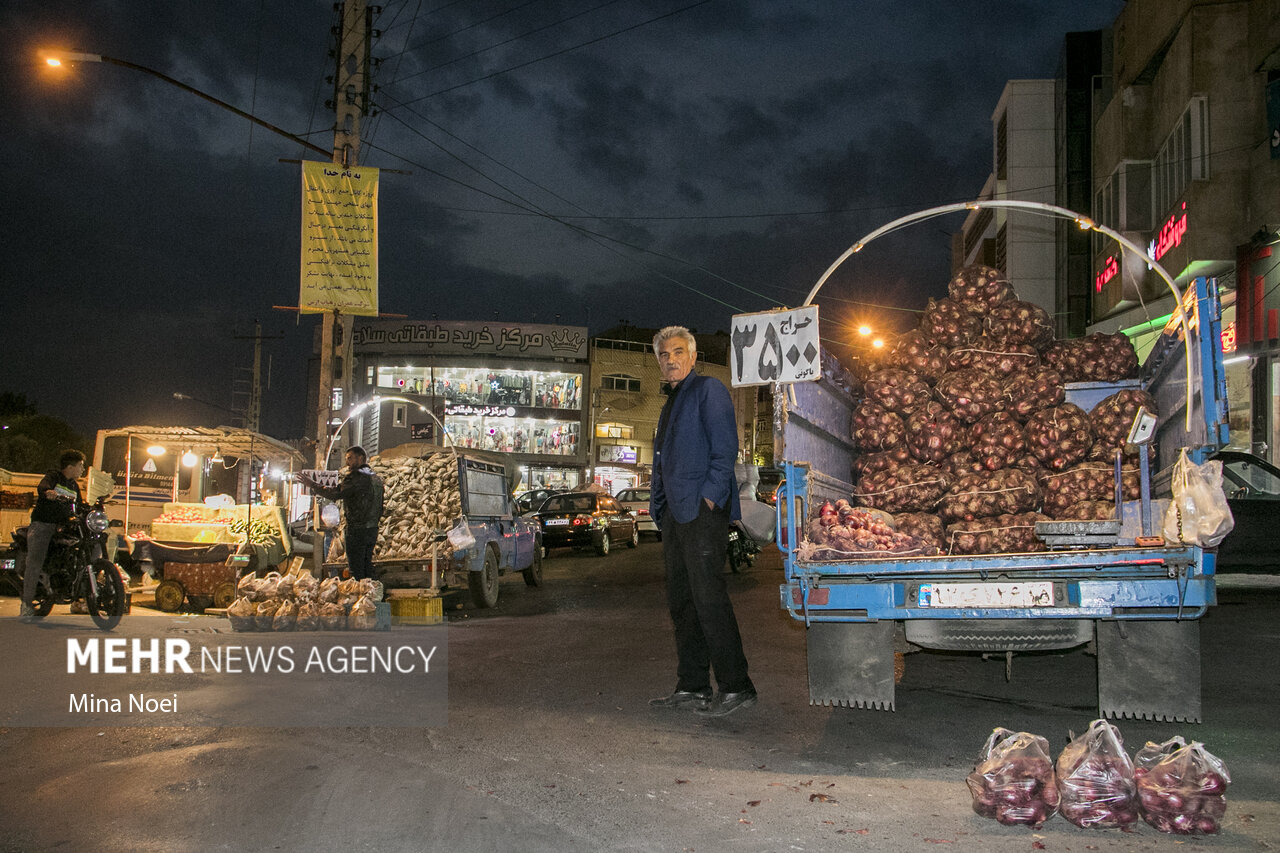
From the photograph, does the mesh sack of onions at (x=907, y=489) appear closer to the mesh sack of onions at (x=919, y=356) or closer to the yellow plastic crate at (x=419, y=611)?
the mesh sack of onions at (x=919, y=356)

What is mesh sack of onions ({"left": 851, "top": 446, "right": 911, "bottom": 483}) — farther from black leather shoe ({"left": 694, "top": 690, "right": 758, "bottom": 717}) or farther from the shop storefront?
the shop storefront

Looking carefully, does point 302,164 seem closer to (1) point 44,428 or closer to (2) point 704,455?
(2) point 704,455

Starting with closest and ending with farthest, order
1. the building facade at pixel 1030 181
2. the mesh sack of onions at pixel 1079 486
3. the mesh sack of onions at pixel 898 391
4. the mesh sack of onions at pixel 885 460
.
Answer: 1. the mesh sack of onions at pixel 1079 486
2. the mesh sack of onions at pixel 885 460
3. the mesh sack of onions at pixel 898 391
4. the building facade at pixel 1030 181

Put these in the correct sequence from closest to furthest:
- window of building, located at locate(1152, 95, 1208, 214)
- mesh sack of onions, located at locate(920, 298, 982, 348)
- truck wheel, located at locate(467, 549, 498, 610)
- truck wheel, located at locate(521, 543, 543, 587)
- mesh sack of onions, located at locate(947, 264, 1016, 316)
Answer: mesh sack of onions, located at locate(920, 298, 982, 348) → mesh sack of onions, located at locate(947, 264, 1016, 316) → truck wheel, located at locate(467, 549, 498, 610) → truck wheel, located at locate(521, 543, 543, 587) → window of building, located at locate(1152, 95, 1208, 214)

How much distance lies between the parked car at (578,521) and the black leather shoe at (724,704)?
16.1 metres

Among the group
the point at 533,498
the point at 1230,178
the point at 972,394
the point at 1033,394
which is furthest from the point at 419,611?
the point at 533,498

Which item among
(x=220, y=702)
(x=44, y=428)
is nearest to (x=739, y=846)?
(x=220, y=702)

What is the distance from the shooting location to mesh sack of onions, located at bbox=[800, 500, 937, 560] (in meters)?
5.32

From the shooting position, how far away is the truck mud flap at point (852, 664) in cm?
523

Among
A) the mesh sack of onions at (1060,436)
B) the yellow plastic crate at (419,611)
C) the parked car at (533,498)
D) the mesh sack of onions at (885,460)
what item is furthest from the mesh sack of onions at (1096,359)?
the parked car at (533,498)

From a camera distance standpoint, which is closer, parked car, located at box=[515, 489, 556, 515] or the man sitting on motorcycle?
the man sitting on motorcycle

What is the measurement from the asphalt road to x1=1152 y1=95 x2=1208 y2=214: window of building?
44.5ft

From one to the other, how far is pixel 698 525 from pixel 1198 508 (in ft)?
8.47

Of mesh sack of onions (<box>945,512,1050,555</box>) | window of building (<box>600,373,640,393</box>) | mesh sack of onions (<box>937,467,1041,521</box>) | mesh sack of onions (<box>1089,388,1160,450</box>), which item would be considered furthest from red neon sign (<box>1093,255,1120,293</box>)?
window of building (<box>600,373,640,393</box>)
